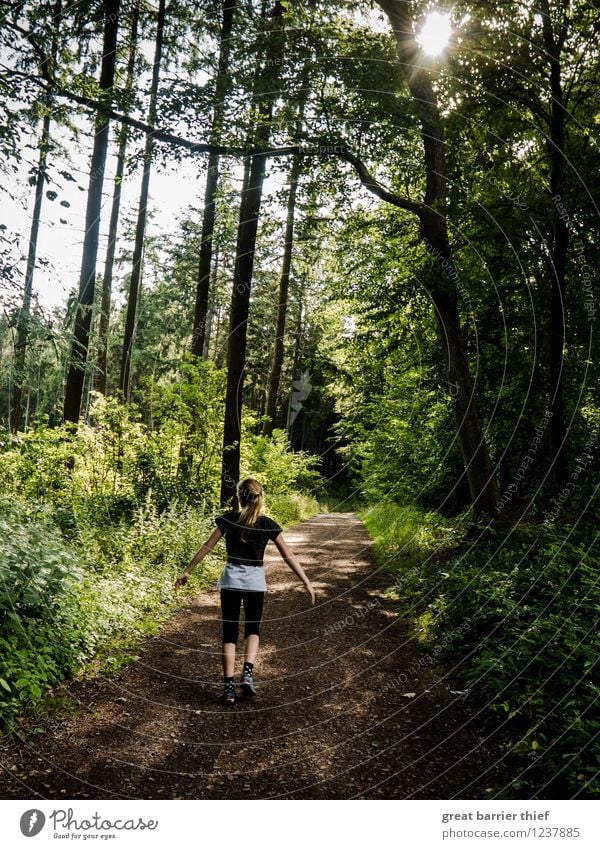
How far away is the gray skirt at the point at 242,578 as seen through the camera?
506cm

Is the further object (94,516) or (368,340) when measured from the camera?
(368,340)

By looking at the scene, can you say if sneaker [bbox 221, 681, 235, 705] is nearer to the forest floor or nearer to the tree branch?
the forest floor

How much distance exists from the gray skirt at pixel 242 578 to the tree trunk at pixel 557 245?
19.4 ft

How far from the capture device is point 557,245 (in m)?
8.62

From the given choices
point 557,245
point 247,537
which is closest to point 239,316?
point 557,245

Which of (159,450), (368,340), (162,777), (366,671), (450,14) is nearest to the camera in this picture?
(162,777)

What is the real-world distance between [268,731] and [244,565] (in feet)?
4.68

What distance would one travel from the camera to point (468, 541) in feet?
29.8

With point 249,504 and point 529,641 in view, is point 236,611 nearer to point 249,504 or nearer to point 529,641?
point 249,504

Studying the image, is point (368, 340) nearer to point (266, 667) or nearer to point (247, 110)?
point (247, 110)

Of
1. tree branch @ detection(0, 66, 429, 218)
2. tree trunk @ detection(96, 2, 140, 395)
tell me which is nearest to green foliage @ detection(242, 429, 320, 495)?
tree trunk @ detection(96, 2, 140, 395)

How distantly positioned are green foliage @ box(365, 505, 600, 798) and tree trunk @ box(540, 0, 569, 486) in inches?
66.7

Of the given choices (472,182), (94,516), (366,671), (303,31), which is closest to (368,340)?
(472,182)

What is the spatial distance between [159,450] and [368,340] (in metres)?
5.16
